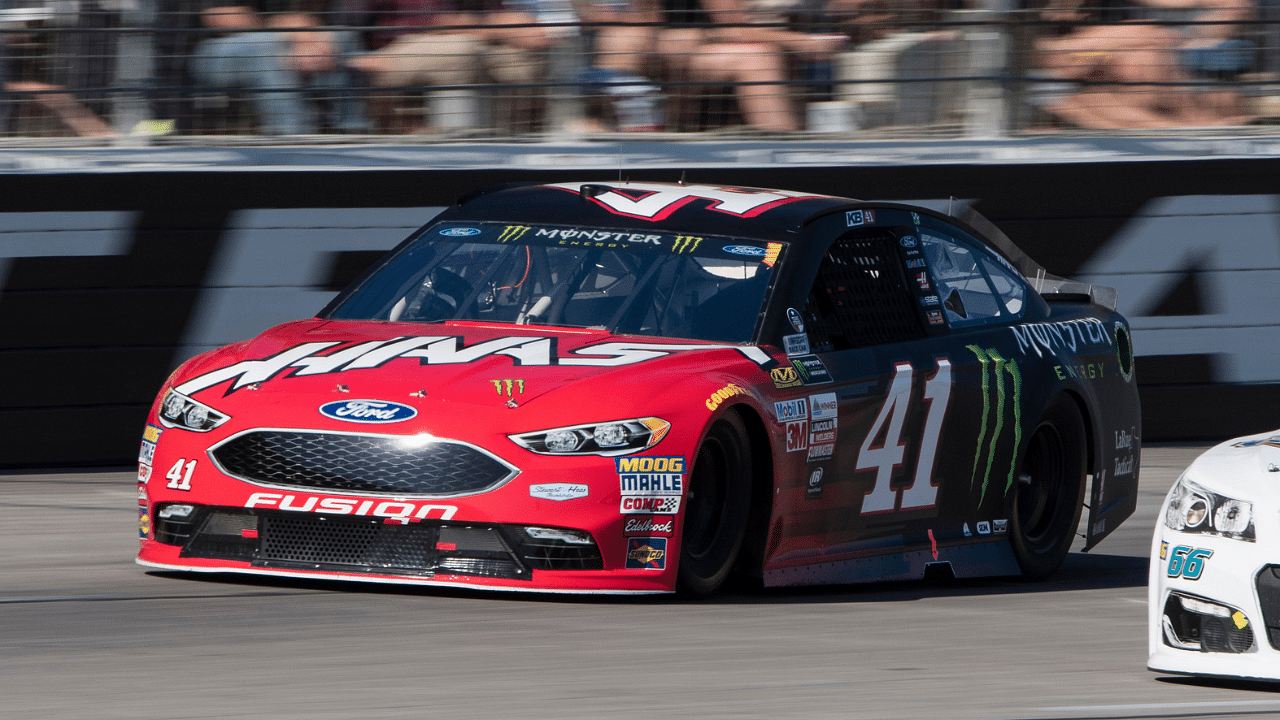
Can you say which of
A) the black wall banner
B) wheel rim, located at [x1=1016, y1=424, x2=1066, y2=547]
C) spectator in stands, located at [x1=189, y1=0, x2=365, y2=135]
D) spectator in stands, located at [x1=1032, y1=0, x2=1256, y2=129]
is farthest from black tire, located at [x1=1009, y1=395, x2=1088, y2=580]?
spectator in stands, located at [x1=189, y1=0, x2=365, y2=135]

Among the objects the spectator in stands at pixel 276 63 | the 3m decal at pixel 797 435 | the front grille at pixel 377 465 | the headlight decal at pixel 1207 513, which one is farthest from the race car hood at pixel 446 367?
the spectator in stands at pixel 276 63

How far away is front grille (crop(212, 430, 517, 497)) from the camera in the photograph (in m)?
5.71

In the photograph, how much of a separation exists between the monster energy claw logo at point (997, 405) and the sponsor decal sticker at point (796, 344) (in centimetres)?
101

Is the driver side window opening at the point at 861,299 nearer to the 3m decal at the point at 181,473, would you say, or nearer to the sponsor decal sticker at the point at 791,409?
the sponsor decal sticker at the point at 791,409

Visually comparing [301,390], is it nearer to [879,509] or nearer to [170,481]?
[170,481]

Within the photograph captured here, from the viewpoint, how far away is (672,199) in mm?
7113

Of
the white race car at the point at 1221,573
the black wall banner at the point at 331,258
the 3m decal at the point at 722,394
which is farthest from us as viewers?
the black wall banner at the point at 331,258

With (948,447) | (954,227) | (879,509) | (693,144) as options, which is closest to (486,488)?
(879,509)

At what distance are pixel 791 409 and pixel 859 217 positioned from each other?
1.20 metres

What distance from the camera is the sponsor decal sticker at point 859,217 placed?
718 centimetres

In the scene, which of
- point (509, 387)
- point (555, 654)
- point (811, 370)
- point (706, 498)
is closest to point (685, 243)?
point (811, 370)

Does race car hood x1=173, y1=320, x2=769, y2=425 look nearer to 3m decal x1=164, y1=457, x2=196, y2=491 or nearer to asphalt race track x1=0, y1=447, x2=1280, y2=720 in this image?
3m decal x1=164, y1=457, x2=196, y2=491

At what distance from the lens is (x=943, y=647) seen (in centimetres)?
565

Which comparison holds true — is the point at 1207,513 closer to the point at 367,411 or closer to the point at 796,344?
the point at 796,344
